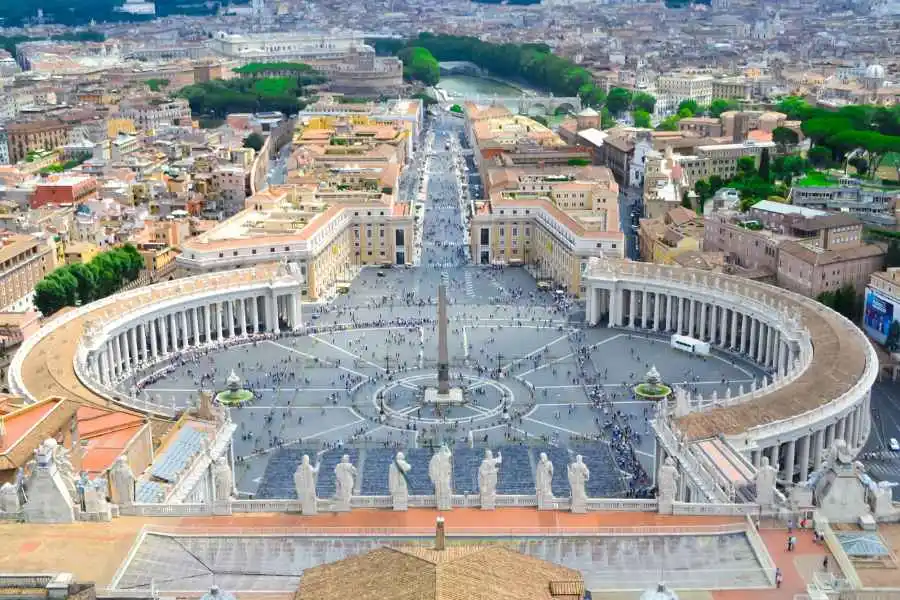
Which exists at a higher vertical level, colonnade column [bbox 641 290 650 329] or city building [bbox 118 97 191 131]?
city building [bbox 118 97 191 131]

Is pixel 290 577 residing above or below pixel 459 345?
above

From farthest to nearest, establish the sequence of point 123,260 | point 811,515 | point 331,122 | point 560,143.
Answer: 1. point 331,122
2. point 560,143
3. point 123,260
4. point 811,515

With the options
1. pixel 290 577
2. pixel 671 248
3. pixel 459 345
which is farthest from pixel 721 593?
pixel 671 248

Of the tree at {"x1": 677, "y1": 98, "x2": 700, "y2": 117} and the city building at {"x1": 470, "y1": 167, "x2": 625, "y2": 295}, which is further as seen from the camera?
the tree at {"x1": 677, "y1": 98, "x2": 700, "y2": 117}

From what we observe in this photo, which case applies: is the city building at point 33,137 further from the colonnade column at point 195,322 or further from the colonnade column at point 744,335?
the colonnade column at point 744,335

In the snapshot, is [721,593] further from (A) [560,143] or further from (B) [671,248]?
(A) [560,143]

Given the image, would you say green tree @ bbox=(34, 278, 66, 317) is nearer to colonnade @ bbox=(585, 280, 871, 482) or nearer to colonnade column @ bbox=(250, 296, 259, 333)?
colonnade column @ bbox=(250, 296, 259, 333)

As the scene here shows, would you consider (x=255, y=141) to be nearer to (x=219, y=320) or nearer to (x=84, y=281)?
(x=84, y=281)

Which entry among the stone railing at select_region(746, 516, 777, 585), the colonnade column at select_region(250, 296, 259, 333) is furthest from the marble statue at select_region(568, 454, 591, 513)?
the colonnade column at select_region(250, 296, 259, 333)
